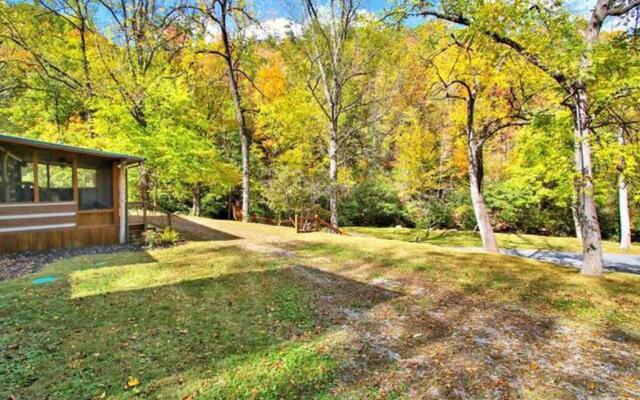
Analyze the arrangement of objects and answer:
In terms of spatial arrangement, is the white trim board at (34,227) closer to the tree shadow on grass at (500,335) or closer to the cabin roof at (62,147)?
the cabin roof at (62,147)

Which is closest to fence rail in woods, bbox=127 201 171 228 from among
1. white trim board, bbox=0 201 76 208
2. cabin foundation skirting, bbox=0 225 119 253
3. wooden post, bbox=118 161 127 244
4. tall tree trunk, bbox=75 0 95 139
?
wooden post, bbox=118 161 127 244

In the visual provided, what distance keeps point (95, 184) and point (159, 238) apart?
2.53m

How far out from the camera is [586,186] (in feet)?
22.4

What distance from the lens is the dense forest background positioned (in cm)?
878

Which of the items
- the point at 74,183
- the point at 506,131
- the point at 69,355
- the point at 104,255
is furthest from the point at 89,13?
the point at 506,131

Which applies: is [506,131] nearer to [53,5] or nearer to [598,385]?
[598,385]

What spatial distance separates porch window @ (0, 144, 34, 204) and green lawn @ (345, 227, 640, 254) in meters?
15.6

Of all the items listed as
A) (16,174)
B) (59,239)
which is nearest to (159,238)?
(59,239)

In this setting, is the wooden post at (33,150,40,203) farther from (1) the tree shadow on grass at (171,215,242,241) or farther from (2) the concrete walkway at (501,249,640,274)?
(2) the concrete walkway at (501,249,640,274)

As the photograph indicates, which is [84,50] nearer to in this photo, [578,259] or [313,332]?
[313,332]

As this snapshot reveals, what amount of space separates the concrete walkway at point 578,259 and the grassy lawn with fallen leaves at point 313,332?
6.02 meters

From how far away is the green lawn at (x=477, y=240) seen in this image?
16.2 metres

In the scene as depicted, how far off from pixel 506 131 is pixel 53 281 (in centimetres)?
2419

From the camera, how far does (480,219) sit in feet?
36.4
